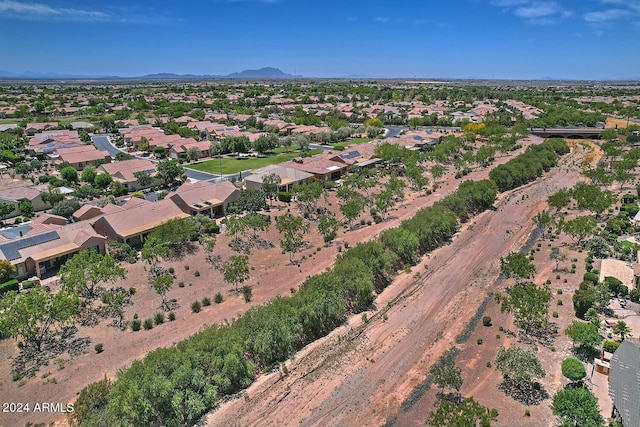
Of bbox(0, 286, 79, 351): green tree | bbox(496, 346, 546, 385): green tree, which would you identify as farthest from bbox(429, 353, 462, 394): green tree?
bbox(0, 286, 79, 351): green tree

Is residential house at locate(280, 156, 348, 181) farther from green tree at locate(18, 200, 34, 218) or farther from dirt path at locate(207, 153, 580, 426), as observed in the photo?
green tree at locate(18, 200, 34, 218)

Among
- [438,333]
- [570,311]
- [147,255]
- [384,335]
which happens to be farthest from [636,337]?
[147,255]

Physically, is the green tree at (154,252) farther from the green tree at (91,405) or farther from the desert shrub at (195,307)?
the green tree at (91,405)

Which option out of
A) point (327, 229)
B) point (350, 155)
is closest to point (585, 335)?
point (327, 229)

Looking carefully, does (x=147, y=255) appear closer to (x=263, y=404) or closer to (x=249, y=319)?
(x=249, y=319)

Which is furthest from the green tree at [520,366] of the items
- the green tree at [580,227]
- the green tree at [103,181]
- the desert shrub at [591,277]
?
the green tree at [103,181]
